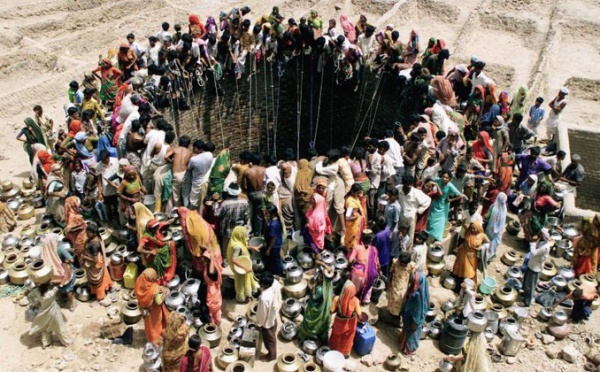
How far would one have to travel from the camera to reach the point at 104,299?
8469mm

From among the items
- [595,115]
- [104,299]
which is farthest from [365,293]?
[595,115]

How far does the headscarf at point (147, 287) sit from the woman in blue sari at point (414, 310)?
3.24 m

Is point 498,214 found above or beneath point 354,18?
beneath

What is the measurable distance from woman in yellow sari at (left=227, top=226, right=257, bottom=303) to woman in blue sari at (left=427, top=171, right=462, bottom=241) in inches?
118

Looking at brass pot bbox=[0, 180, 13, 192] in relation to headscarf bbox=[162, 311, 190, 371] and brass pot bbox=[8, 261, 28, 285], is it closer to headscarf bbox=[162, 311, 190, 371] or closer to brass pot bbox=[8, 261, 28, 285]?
brass pot bbox=[8, 261, 28, 285]

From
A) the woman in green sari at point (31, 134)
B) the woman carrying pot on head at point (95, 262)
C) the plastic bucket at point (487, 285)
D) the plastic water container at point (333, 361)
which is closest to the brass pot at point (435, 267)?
the plastic bucket at point (487, 285)

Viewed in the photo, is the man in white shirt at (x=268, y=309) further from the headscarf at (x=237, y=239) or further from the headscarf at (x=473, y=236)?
the headscarf at (x=473, y=236)

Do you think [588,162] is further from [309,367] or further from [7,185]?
[7,185]

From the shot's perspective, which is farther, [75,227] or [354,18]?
[354,18]

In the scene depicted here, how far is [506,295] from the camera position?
28.2 ft

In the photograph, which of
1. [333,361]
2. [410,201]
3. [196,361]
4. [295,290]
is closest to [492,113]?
[410,201]

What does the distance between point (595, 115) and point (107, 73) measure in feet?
38.0

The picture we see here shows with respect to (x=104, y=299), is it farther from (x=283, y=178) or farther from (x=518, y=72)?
(x=518, y=72)

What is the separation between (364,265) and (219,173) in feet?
9.03
